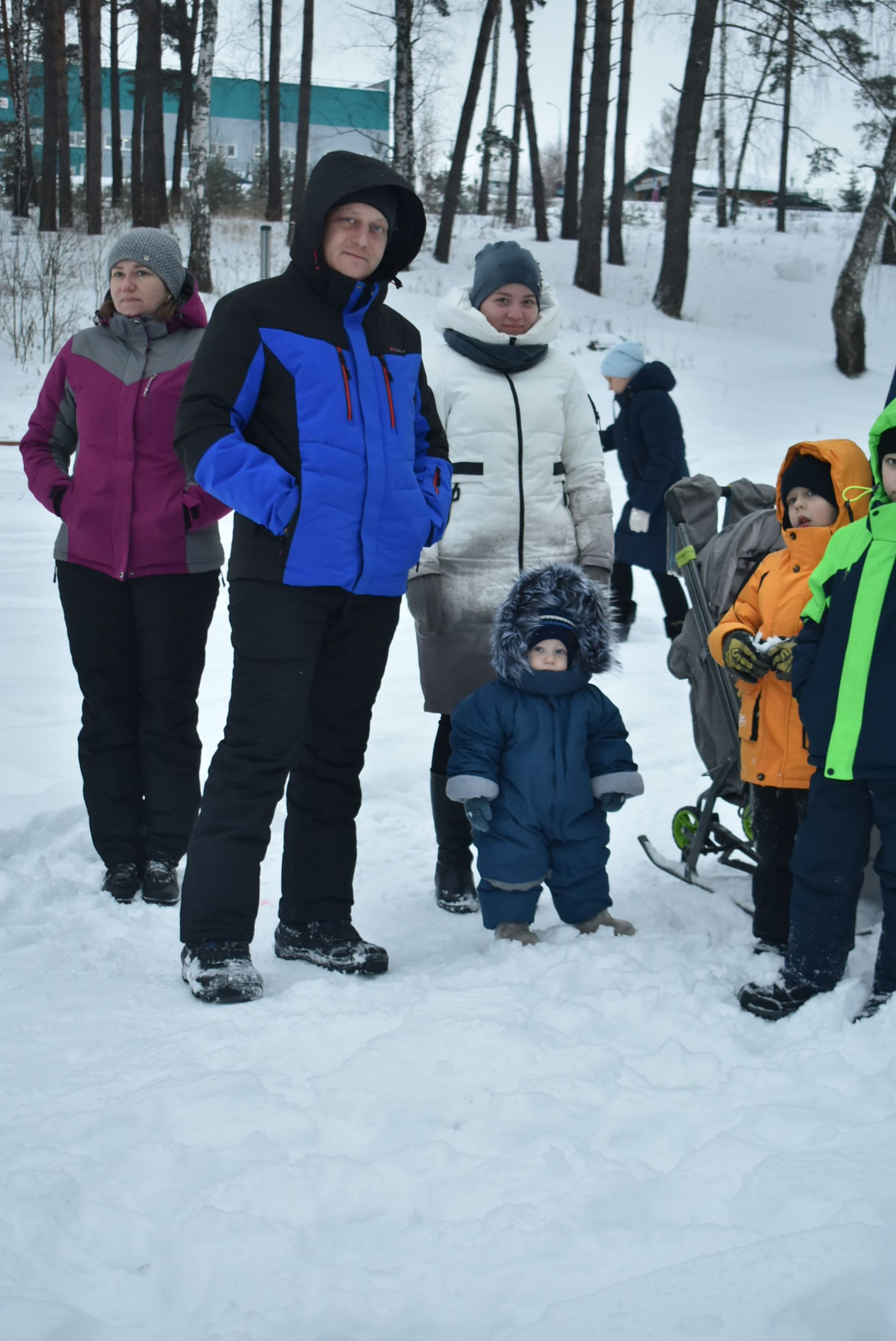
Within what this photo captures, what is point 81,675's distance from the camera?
3744mm

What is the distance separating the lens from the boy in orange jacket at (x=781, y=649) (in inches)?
128

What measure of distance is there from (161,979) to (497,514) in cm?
172

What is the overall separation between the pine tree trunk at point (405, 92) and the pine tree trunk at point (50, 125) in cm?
700

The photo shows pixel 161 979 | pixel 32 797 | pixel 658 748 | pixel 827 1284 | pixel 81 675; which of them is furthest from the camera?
pixel 658 748

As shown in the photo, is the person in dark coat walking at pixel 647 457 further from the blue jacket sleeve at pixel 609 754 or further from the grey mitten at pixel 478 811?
the grey mitten at pixel 478 811

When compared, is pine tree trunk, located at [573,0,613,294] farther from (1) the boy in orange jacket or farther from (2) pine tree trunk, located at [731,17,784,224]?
(1) the boy in orange jacket

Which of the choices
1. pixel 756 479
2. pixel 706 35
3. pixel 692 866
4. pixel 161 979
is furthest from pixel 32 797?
pixel 706 35

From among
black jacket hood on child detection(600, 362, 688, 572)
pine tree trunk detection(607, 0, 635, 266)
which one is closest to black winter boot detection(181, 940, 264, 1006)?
black jacket hood on child detection(600, 362, 688, 572)

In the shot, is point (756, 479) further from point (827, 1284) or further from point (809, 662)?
point (827, 1284)

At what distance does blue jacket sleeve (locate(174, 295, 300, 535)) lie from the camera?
2740 mm

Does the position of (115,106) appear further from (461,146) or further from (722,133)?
(722,133)

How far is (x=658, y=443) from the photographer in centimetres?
698

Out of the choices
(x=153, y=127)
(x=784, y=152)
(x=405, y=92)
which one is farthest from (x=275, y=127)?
(x=784, y=152)

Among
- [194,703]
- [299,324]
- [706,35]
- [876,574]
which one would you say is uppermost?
[706,35]
